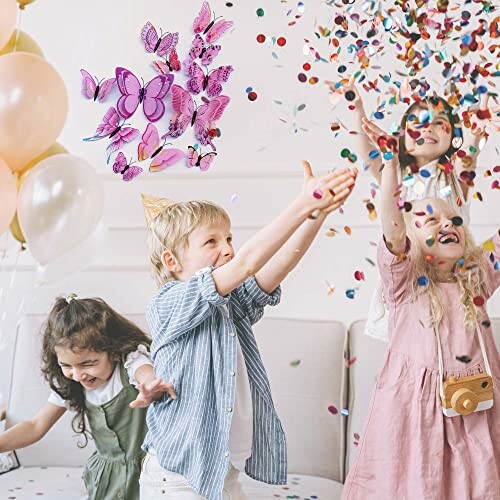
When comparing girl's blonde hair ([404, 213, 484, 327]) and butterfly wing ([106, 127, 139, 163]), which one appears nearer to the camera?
girl's blonde hair ([404, 213, 484, 327])

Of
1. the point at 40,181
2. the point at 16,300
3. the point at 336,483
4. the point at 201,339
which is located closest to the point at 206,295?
the point at 201,339

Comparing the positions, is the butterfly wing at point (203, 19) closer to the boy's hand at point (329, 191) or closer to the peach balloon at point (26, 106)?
the peach balloon at point (26, 106)

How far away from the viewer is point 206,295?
A: 171 cm

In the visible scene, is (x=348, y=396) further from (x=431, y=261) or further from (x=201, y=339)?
(x=201, y=339)

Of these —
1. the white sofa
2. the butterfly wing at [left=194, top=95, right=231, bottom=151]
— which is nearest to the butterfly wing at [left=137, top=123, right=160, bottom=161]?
the butterfly wing at [left=194, top=95, right=231, bottom=151]

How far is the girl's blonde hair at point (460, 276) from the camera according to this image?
202 centimetres

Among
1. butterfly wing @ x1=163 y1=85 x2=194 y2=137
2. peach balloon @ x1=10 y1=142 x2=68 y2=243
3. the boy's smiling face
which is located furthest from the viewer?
butterfly wing @ x1=163 y1=85 x2=194 y2=137

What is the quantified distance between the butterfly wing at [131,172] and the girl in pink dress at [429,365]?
3.56 feet

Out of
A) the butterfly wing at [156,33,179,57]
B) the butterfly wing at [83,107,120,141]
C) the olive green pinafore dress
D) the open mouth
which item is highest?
the butterfly wing at [156,33,179,57]

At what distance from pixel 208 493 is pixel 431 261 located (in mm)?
800

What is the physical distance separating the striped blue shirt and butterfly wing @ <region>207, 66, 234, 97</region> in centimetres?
105

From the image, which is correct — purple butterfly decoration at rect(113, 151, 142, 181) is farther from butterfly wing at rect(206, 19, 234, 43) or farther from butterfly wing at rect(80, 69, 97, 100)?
butterfly wing at rect(206, 19, 234, 43)

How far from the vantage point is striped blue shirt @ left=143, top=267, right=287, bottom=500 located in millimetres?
1733

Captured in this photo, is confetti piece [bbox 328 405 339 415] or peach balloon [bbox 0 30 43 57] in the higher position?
peach balloon [bbox 0 30 43 57]
